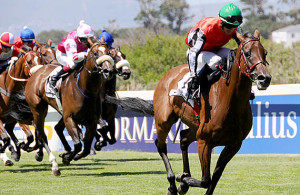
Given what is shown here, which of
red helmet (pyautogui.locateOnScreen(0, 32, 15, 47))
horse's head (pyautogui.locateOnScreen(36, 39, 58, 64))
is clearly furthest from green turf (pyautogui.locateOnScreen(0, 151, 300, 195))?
red helmet (pyautogui.locateOnScreen(0, 32, 15, 47))

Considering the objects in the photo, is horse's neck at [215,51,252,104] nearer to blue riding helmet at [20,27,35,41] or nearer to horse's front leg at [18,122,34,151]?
horse's front leg at [18,122,34,151]

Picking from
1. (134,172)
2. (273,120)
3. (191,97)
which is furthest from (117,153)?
(191,97)

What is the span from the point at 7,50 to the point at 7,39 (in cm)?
32

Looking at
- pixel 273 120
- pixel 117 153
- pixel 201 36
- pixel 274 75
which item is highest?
pixel 201 36

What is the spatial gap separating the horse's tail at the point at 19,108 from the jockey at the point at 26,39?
1182mm

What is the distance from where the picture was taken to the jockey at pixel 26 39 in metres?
13.4

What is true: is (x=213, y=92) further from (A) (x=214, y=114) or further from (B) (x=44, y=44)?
(B) (x=44, y=44)

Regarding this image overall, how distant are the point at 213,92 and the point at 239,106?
14.7 inches

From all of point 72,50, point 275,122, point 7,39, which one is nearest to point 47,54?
point 7,39

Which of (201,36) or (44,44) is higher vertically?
(201,36)

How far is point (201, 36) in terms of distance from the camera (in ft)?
24.5

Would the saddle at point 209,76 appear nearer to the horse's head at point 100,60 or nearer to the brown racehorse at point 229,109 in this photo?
the brown racehorse at point 229,109

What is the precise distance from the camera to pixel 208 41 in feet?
25.2

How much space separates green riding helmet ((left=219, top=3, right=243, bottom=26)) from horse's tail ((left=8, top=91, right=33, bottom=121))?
A: 21.9 feet
